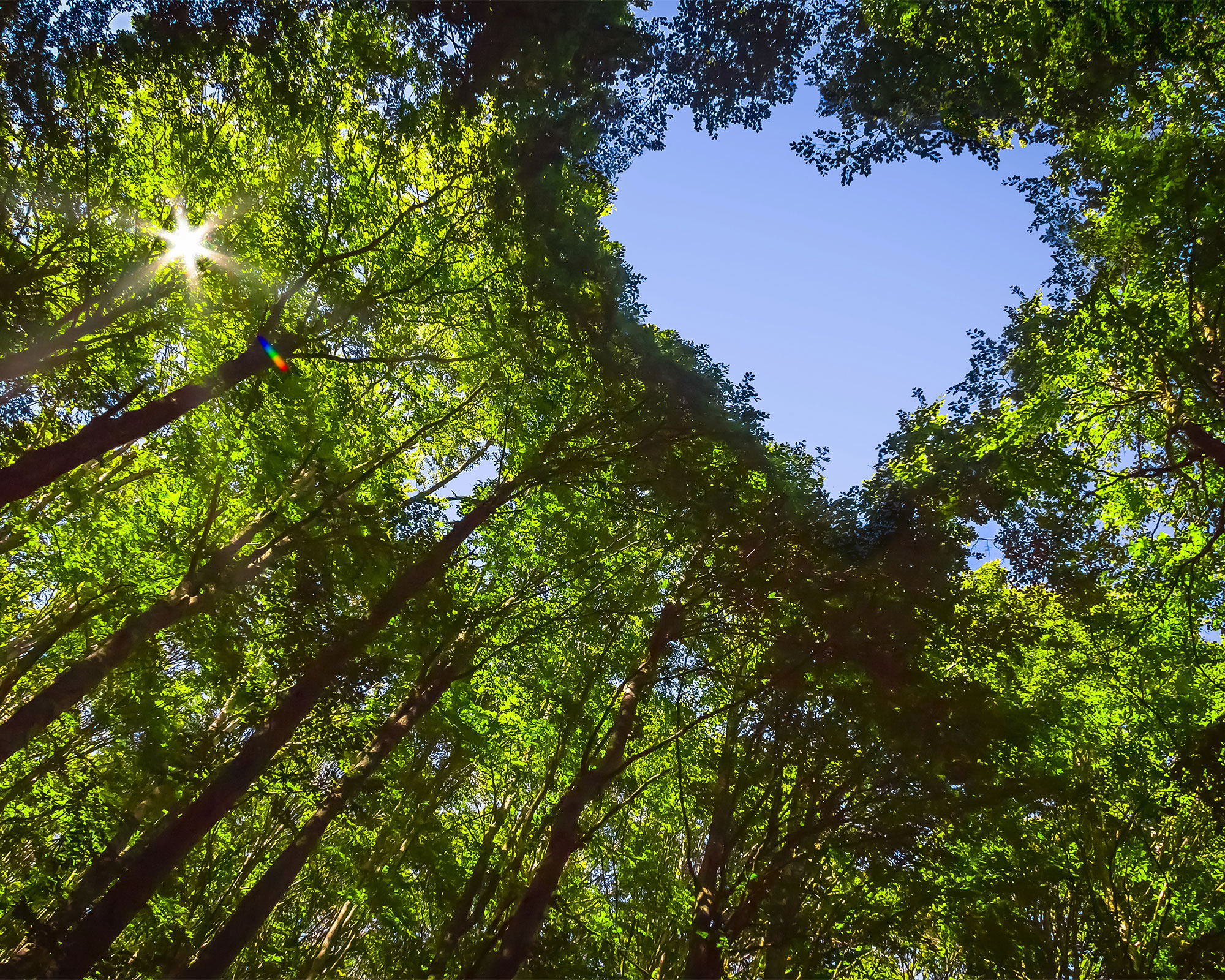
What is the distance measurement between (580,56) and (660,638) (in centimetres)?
1023

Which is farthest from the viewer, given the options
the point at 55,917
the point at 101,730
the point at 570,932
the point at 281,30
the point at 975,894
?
the point at 101,730

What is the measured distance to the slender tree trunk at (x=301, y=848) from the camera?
6.95m

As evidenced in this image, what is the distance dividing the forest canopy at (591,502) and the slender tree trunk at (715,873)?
0.09 meters

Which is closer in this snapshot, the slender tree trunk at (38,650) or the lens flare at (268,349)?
the lens flare at (268,349)

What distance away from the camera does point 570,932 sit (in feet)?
42.3

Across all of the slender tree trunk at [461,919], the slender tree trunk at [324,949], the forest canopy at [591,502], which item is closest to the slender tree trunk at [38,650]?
the forest canopy at [591,502]

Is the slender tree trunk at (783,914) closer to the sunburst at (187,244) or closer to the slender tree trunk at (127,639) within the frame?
the slender tree trunk at (127,639)

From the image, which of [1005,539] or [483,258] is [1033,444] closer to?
[1005,539]

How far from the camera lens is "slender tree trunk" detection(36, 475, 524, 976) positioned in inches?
259

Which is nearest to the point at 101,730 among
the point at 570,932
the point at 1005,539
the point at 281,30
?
the point at 570,932

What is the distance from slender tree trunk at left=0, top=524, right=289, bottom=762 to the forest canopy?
84mm

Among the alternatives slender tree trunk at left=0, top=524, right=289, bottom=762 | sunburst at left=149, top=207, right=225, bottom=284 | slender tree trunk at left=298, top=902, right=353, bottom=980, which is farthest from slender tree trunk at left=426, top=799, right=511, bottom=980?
sunburst at left=149, top=207, right=225, bottom=284

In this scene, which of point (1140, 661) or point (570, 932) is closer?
point (1140, 661)

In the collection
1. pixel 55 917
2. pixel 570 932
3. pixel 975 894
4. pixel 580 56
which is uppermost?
pixel 580 56
